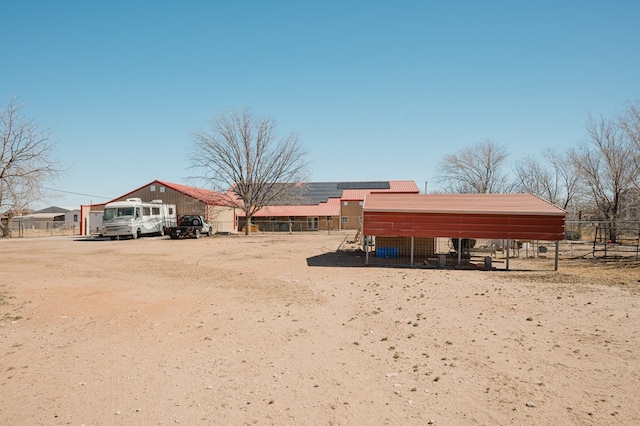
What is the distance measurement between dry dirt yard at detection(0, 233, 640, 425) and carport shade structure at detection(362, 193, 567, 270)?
14.4 ft

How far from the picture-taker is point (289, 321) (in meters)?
8.84

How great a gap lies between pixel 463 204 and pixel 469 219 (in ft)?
3.98

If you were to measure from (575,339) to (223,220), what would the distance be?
44.1 meters

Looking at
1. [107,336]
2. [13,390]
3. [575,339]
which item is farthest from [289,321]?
[575,339]

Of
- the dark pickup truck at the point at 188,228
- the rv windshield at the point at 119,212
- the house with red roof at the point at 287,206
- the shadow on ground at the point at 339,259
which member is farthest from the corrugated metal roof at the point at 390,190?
the shadow on ground at the point at 339,259

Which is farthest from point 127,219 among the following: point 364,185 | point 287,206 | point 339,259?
point 364,185

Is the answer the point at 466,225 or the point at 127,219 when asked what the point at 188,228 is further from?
the point at 466,225

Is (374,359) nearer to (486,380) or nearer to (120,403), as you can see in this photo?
(486,380)

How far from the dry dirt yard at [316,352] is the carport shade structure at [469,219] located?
4.39 meters

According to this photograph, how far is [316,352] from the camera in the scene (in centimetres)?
696

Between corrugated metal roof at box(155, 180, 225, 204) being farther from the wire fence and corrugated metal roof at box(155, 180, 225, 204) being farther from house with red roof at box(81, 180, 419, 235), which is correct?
the wire fence

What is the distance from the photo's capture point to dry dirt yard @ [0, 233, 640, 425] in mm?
4945

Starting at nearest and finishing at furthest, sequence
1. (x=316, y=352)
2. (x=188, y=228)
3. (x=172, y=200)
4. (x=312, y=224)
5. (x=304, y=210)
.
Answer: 1. (x=316, y=352)
2. (x=188, y=228)
3. (x=172, y=200)
4. (x=312, y=224)
5. (x=304, y=210)

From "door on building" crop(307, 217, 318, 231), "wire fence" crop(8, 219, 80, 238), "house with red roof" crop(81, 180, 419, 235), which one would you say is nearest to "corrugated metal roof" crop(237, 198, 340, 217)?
"house with red roof" crop(81, 180, 419, 235)
